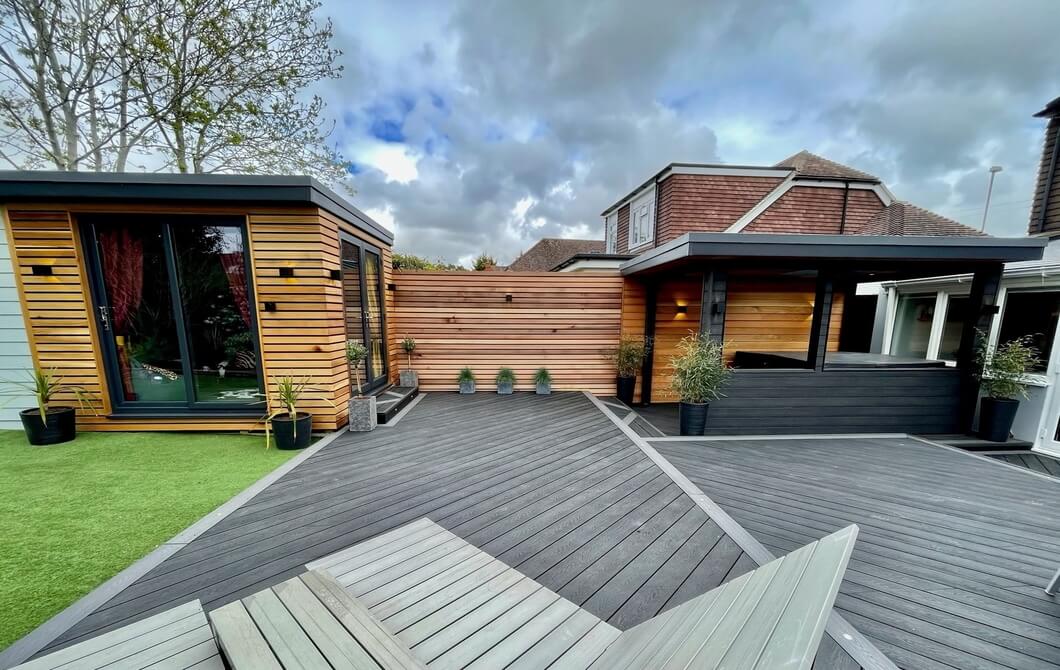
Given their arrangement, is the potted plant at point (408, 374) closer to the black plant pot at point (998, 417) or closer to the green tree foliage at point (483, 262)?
the black plant pot at point (998, 417)

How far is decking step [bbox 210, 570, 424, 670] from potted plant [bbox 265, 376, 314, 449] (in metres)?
2.82

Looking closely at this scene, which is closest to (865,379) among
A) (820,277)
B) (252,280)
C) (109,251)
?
(820,277)

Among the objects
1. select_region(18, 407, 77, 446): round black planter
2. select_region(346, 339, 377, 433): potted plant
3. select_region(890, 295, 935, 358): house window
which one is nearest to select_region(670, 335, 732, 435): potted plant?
select_region(346, 339, 377, 433): potted plant

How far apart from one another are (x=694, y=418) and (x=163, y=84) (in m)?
11.6

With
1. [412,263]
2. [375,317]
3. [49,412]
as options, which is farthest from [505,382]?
[412,263]

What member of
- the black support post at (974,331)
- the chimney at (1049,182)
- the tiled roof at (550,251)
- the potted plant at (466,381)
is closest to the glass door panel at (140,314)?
the potted plant at (466,381)

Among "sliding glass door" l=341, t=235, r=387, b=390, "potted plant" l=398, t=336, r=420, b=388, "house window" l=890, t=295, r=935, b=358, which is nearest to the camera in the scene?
"sliding glass door" l=341, t=235, r=387, b=390

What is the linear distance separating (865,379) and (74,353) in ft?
29.7

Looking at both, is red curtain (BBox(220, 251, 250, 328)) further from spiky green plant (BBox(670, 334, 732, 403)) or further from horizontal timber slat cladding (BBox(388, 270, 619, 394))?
spiky green plant (BBox(670, 334, 732, 403))

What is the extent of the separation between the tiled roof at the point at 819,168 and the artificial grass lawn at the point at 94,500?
11518mm

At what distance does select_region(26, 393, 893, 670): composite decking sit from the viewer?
1792 millimetres

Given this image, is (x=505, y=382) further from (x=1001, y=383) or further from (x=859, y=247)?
(x=1001, y=383)

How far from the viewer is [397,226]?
69.2ft

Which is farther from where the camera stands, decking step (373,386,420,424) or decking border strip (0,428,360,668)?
decking step (373,386,420,424)
